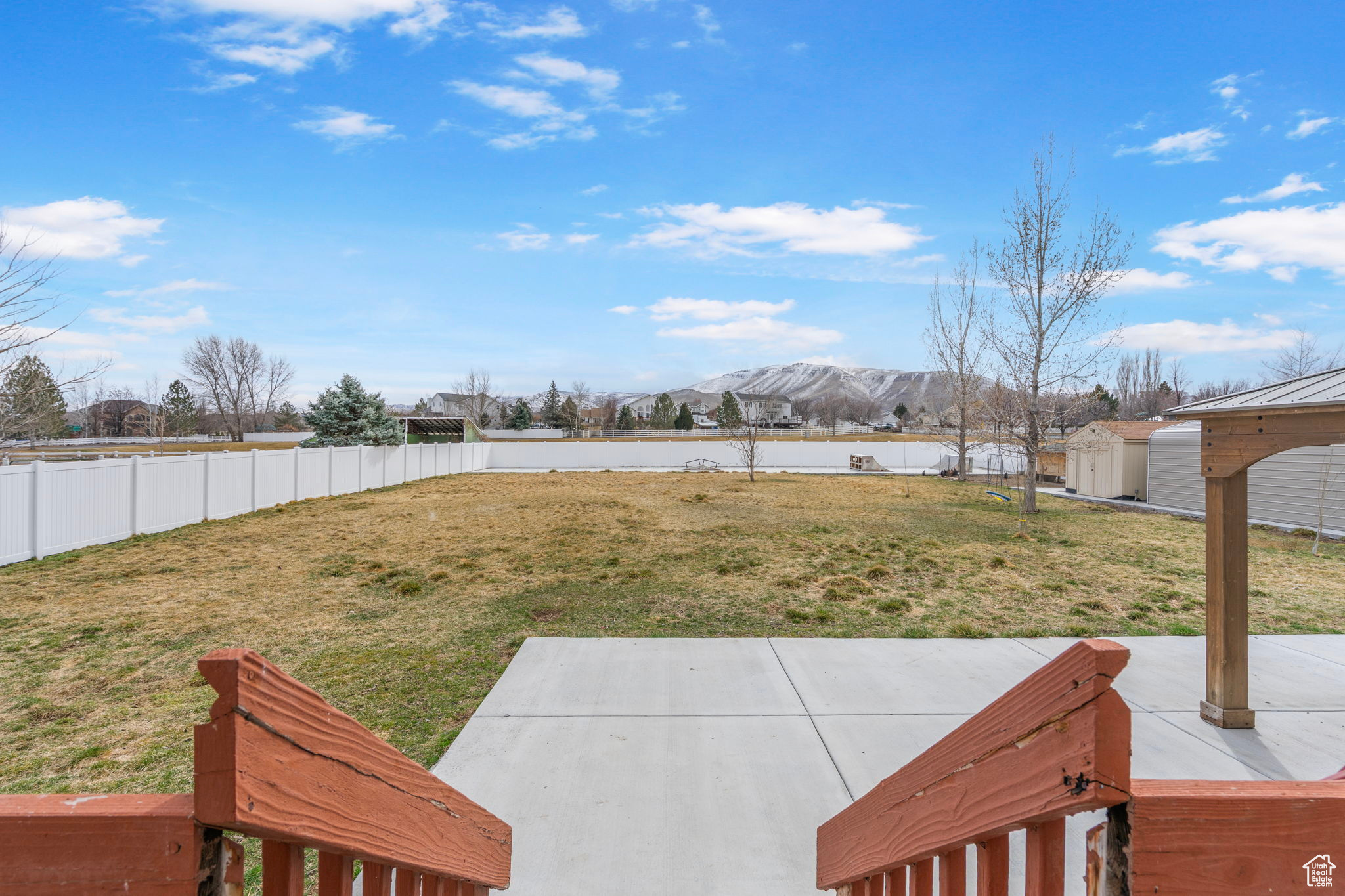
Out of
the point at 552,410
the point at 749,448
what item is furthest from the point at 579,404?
the point at 749,448

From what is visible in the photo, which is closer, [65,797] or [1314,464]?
[65,797]

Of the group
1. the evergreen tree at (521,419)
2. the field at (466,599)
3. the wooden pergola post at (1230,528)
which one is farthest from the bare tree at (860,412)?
the wooden pergola post at (1230,528)

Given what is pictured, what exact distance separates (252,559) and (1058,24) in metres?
15.3

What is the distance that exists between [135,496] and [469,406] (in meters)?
58.7

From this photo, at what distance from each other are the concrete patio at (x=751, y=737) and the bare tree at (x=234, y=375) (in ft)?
197

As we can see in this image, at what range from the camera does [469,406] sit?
6850 centimetres

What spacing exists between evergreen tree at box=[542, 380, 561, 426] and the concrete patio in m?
68.0

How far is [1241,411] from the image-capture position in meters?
3.86

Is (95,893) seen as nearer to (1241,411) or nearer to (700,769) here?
(700,769)

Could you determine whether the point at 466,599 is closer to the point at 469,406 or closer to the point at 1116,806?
the point at 1116,806

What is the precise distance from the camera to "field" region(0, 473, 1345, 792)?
4.38 meters

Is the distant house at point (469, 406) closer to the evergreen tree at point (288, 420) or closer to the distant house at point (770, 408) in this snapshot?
the evergreen tree at point (288, 420)

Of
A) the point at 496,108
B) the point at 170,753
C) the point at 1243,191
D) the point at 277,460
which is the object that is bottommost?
the point at 170,753

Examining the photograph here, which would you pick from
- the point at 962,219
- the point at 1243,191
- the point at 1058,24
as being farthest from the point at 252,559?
the point at 1243,191
